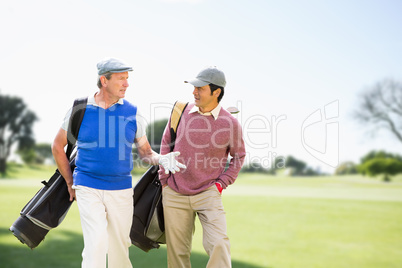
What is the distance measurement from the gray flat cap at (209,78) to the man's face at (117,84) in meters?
0.73

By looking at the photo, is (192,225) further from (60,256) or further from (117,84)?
(60,256)

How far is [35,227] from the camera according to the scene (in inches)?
162

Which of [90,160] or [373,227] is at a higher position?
[90,160]

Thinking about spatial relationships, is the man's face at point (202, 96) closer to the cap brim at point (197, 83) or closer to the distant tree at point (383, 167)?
the cap brim at point (197, 83)

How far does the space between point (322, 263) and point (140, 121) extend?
5.65 meters

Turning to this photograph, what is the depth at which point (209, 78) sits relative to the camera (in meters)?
4.32

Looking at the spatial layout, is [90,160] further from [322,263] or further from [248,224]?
[248,224]

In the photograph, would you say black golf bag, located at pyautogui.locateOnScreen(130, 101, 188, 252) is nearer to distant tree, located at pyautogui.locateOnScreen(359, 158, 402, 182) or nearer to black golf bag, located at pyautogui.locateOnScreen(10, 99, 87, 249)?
black golf bag, located at pyautogui.locateOnScreen(10, 99, 87, 249)

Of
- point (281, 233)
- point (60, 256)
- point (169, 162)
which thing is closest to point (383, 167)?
point (281, 233)

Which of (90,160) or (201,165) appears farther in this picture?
(201,165)

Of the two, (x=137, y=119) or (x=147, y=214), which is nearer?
(x=137, y=119)

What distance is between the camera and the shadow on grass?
7.34 m

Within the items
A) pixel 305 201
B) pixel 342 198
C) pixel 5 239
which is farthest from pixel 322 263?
pixel 342 198

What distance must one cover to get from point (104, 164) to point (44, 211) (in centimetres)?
85
